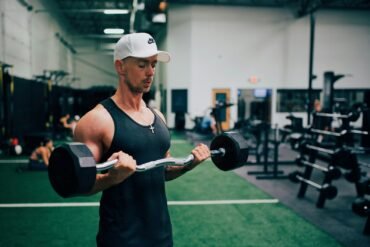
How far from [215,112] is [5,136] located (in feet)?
14.8

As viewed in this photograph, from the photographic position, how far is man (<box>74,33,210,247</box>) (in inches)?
49.6

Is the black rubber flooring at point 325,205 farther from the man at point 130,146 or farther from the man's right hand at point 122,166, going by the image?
the man's right hand at point 122,166

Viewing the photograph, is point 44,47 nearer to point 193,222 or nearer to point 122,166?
point 193,222

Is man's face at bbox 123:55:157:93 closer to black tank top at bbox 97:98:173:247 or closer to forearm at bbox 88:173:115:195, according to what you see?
black tank top at bbox 97:98:173:247

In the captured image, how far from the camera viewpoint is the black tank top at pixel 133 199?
1268 millimetres

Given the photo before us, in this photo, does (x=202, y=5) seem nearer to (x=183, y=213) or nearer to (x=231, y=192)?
(x=231, y=192)

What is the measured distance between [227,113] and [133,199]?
36.4 ft

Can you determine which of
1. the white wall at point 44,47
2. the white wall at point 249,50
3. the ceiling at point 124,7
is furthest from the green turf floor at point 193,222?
the white wall at point 249,50

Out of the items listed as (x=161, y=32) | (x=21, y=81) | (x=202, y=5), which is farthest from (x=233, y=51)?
(x=21, y=81)

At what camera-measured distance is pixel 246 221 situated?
3387 mm

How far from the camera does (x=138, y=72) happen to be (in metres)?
1.32

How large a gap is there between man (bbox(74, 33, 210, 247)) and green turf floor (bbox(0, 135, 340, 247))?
1667 mm

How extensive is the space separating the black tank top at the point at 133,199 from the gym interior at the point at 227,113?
1.10 ft

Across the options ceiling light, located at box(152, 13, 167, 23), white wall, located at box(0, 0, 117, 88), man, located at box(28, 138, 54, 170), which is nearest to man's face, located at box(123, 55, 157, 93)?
ceiling light, located at box(152, 13, 167, 23)
